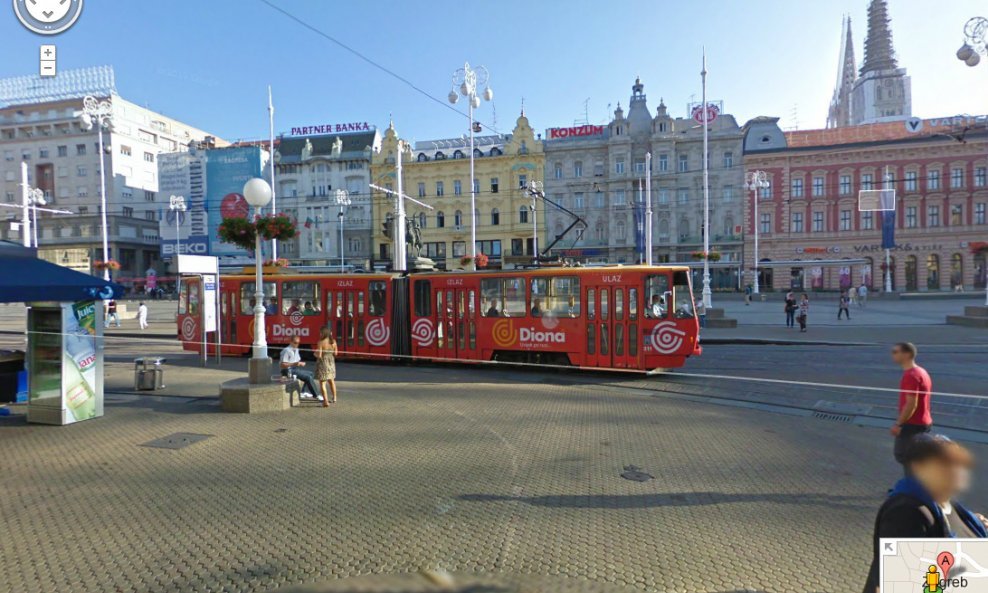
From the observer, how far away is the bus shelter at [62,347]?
779 centimetres

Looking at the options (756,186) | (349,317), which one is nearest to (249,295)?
(349,317)

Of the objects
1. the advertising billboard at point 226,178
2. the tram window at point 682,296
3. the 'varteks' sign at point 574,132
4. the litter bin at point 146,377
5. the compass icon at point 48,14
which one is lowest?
the litter bin at point 146,377

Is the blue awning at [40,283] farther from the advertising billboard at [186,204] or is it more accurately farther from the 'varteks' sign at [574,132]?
the advertising billboard at [186,204]

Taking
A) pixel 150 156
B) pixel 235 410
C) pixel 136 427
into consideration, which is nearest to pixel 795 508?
A: pixel 235 410

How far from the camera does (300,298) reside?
15.7 meters

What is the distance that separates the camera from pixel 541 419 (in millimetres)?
8367

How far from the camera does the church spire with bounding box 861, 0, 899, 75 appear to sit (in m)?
98.1

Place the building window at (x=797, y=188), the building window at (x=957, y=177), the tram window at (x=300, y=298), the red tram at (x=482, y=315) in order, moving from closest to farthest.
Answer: the red tram at (x=482, y=315)
the tram window at (x=300, y=298)
the building window at (x=957, y=177)
the building window at (x=797, y=188)

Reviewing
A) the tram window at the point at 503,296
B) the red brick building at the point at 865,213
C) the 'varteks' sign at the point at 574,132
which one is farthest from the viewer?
the 'varteks' sign at the point at 574,132

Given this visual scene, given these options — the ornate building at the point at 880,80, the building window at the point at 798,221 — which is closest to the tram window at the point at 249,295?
the building window at the point at 798,221

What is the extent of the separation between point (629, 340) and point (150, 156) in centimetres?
7721

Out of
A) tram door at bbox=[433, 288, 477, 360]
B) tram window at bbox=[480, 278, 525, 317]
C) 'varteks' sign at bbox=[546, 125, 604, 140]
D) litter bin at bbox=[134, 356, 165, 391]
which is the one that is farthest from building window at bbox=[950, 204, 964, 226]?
litter bin at bbox=[134, 356, 165, 391]

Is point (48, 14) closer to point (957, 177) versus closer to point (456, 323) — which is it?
point (456, 323)

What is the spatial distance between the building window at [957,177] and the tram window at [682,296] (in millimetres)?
54378
